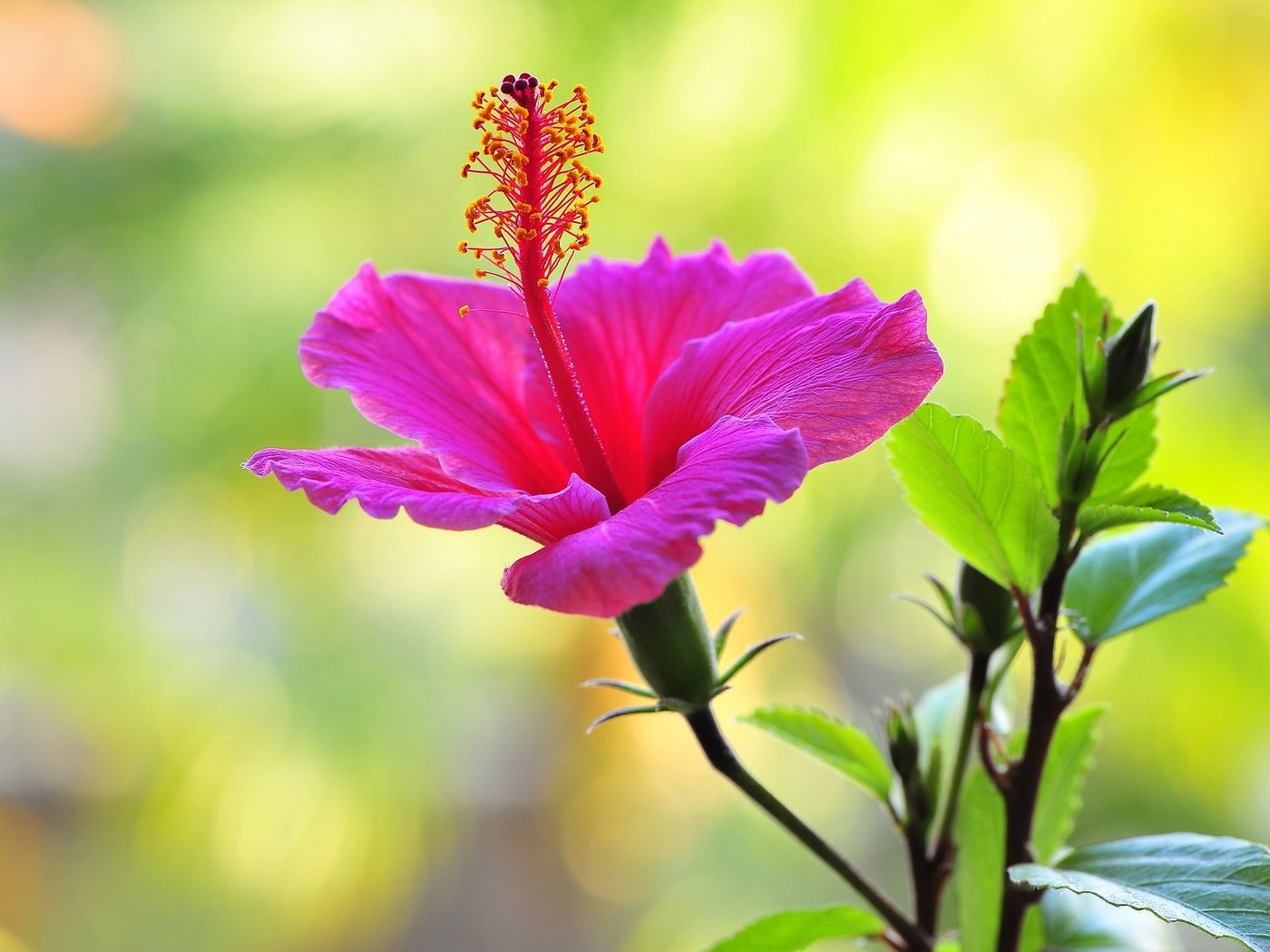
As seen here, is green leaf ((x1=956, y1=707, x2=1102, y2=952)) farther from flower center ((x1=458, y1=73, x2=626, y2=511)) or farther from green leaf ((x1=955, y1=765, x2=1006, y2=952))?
flower center ((x1=458, y1=73, x2=626, y2=511))

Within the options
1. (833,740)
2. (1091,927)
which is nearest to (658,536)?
(833,740)

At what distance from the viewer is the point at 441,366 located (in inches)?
17.1

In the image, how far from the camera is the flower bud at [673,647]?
13.5 inches

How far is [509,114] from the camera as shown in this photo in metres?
0.40

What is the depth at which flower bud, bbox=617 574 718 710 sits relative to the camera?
0.34m

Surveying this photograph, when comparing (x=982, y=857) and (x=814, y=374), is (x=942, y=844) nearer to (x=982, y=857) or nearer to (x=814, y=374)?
(x=982, y=857)

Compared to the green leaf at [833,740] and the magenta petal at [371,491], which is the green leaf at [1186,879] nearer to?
the green leaf at [833,740]

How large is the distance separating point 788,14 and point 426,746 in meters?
1.84

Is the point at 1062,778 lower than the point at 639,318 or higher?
lower

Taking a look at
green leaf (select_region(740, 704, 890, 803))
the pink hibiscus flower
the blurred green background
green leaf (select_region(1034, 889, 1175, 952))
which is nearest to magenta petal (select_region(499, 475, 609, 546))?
the pink hibiscus flower

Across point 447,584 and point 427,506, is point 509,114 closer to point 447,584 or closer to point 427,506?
point 427,506

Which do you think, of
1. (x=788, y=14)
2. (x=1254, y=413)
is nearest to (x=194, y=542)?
(x=788, y=14)

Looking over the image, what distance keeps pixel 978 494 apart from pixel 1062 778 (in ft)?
0.47

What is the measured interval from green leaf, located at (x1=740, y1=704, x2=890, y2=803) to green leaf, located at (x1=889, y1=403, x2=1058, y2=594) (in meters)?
0.08
